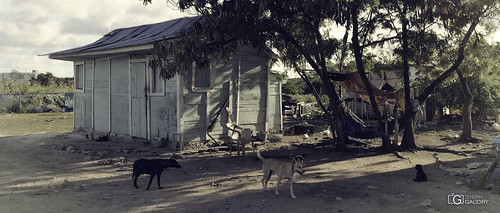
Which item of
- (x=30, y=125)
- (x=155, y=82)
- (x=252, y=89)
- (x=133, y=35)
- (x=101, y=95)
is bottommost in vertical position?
(x=30, y=125)

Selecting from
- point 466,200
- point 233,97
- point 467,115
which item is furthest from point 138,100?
point 467,115

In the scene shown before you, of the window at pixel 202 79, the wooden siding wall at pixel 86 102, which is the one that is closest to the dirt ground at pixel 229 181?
the window at pixel 202 79

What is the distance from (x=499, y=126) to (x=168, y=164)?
1752cm

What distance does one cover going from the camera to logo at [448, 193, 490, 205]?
652 cm

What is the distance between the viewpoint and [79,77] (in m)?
17.5

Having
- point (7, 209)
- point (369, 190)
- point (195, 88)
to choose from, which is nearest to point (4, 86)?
point (195, 88)

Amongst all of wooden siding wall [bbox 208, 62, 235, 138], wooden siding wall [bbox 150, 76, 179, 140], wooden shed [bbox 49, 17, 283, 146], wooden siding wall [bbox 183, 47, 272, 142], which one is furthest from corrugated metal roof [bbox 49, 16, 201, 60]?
wooden siding wall [bbox 183, 47, 272, 142]

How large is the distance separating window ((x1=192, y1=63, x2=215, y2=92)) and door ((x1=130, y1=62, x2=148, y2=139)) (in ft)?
6.65

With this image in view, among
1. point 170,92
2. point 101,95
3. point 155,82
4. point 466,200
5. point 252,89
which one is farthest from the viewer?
point 101,95

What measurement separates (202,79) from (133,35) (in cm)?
518

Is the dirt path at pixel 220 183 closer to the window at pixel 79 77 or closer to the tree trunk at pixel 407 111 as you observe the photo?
the tree trunk at pixel 407 111

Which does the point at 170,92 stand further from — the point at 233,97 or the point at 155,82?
the point at 233,97

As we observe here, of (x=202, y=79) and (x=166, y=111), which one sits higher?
(x=202, y=79)

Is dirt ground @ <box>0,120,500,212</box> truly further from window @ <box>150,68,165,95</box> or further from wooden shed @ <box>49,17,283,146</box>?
window @ <box>150,68,165,95</box>
